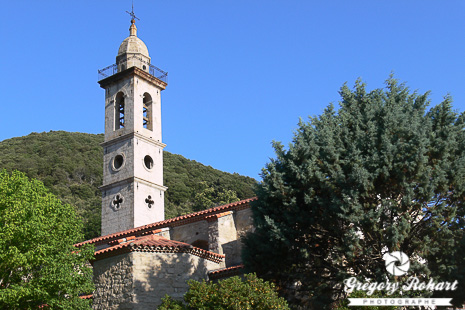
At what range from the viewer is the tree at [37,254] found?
18.4 metres

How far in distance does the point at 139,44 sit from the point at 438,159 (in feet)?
82.4

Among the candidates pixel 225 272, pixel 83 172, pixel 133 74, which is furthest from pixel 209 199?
pixel 225 272

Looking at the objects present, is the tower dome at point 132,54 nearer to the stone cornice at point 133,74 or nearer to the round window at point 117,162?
the stone cornice at point 133,74

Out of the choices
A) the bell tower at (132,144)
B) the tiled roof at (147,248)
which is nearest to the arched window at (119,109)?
the bell tower at (132,144)

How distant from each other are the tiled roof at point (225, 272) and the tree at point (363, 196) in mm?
2749

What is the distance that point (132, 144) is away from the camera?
111 feet

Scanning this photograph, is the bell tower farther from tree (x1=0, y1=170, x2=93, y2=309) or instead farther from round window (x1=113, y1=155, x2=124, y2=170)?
tree (x1=0, y1=170, x2=93, y2=309)

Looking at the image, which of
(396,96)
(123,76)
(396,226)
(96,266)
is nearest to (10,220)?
(96,266)

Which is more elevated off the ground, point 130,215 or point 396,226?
point 130,215

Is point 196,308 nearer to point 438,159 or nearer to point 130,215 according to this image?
point 438,159

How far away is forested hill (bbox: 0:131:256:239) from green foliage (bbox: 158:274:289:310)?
116 ft

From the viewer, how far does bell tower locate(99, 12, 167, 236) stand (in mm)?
33281

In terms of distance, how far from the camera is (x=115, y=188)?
112ft

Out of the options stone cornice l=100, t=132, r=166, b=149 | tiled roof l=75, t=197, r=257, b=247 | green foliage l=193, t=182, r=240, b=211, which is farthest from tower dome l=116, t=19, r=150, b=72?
green foliage l=193, t=182, r=240, b=211
